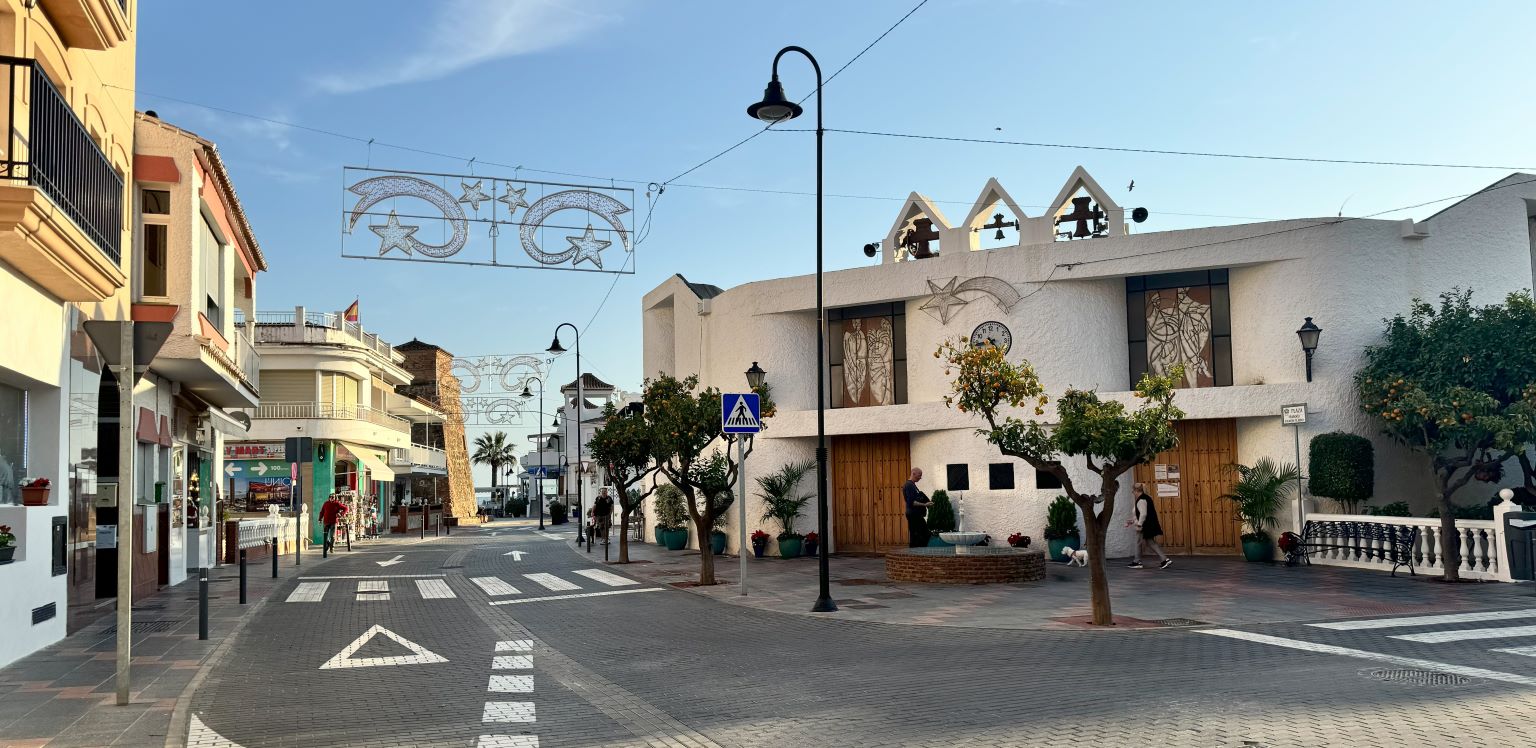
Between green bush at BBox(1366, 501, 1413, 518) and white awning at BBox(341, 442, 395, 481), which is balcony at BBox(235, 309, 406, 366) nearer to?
white awning at BBox(341, 442, 395, 481)

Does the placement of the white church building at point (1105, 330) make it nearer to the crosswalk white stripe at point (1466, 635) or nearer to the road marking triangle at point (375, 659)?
the crosswalk white stripe at point (1466, 635)

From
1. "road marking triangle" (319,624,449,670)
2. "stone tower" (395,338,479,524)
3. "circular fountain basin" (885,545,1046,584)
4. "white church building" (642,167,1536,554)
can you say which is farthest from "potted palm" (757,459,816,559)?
"stone tower" (395,338,479,524)

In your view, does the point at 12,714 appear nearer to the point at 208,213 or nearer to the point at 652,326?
the point at 208,213

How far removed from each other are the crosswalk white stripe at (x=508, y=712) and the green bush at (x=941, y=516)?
15090mm

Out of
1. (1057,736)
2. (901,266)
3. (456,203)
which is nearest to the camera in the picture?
(1057,736)

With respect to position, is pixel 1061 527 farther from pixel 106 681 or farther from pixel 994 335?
pixel 106 681

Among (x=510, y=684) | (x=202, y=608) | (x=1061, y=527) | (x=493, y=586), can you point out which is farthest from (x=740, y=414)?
(x=1061, y=527)

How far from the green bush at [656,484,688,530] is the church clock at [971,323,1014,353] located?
8.93 meters

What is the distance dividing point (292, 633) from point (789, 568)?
10.5 meters

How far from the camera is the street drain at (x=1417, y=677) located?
9375mm

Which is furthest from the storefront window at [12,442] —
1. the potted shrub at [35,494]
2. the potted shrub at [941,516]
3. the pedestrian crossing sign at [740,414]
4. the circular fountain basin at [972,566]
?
the potted shrub at [941,516]

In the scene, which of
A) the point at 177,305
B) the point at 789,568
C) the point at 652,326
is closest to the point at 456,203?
the point at 177,305

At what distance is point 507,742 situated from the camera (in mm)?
7875

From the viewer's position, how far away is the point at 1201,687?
30.6 ft
